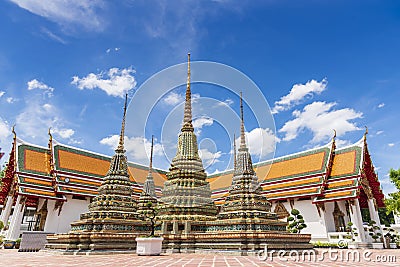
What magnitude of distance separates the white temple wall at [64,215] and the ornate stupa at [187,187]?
1124cm

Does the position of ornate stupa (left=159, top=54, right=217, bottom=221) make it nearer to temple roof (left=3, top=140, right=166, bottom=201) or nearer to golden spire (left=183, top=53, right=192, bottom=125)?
golden spire (left=183, top=53, right=192, bottom=125)

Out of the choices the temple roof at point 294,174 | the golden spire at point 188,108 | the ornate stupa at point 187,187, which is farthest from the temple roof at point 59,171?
the temple roof at point 294,174

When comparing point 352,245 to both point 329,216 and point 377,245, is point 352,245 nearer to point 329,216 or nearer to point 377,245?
point 377,245

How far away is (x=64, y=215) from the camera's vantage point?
83.5ft

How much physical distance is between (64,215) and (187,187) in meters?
13.1

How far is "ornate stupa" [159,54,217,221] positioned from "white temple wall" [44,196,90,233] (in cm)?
1124

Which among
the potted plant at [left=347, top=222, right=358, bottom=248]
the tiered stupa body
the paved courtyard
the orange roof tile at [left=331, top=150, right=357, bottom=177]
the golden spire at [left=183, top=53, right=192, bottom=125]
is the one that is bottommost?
the paved courtyard

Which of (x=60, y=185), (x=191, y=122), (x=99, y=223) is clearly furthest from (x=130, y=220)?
(x=60, y=185)

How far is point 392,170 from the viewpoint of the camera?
60.8 feet

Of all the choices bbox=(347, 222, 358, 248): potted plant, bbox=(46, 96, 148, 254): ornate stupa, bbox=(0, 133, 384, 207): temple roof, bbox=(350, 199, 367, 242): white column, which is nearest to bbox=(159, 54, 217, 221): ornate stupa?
bbox=(46, 96, 148, 254): ornate stupa

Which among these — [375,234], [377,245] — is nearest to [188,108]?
[375,234]

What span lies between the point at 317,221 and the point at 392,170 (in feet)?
27.3

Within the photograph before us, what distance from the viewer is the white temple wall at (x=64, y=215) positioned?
2477cm

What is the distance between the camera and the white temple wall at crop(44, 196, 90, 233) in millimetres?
24767
